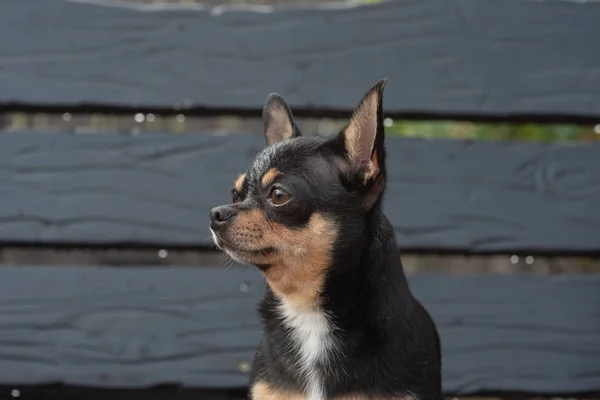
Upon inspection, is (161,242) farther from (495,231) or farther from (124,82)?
(495,231)

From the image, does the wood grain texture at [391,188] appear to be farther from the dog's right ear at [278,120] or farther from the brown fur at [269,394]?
the brown fur at [269,394]

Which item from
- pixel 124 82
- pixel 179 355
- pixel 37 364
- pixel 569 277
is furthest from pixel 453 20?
pixel 37 364

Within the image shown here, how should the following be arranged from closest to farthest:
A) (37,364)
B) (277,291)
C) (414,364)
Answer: (414,364), (277,291), (37,364)

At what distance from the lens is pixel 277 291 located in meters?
1.93

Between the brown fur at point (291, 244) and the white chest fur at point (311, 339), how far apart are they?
0.10 m

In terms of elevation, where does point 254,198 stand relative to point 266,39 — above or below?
below

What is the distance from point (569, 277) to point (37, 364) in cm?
197

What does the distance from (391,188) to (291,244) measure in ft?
3.12

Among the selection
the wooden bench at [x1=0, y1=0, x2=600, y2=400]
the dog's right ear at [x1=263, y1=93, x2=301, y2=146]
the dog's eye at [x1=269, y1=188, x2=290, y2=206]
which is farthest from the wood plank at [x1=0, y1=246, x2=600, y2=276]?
the dog's eye at [x1=269, y1=188, x2=290, y2=206]

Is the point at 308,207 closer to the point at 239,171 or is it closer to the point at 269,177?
the point at 269,177

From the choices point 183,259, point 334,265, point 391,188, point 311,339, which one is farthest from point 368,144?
point 183,259

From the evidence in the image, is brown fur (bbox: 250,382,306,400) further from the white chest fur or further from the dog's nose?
the dog's nose

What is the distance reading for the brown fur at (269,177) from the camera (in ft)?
5.94

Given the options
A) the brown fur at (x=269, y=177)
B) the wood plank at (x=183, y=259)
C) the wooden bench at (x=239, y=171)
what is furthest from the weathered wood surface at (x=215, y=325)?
the brown fur at (x=269, y=177)
